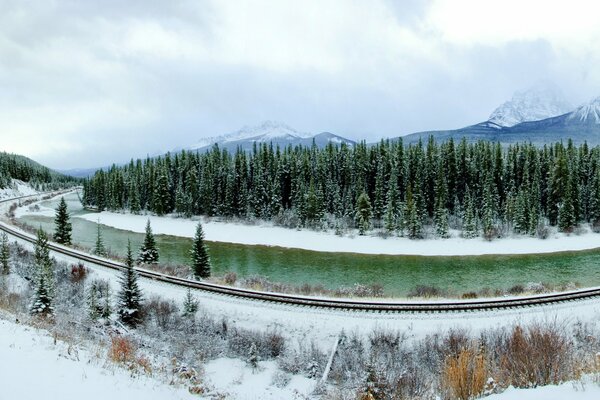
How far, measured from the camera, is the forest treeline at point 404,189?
63.5 meters

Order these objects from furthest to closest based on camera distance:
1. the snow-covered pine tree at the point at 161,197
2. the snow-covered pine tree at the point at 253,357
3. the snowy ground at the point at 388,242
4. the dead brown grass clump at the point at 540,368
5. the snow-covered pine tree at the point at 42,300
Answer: the snow-covered pine tree at the point at 161,197
the snowy ground at the point at 388,242
the snow-covered pine tree at the point at 42,300
the snow-covered pine tree at the point at 253,357
the dead brown grass clump at the point at 540,368

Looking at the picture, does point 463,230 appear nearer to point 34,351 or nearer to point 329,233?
point 329,233

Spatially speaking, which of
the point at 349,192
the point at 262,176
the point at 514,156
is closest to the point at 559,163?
the point at 514,156

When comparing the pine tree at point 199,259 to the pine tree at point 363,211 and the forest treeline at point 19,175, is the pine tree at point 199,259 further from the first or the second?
the forest treeline at point 19,175

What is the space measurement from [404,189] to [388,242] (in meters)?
17.2

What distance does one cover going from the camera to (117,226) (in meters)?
79.4

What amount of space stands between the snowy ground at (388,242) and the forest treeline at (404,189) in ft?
8.00

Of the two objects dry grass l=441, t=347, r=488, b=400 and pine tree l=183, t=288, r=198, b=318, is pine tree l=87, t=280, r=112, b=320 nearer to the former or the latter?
pine tree l=183, t=288, r=198, b=318

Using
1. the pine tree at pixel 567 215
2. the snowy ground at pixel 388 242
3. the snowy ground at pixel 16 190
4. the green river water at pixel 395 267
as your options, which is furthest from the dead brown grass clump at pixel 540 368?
the snowy ground at pixel 16 190

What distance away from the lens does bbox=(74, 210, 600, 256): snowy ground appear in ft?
178

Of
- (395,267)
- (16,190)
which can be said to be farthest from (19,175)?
(395,267)

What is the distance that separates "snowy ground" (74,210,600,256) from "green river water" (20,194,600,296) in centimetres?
299

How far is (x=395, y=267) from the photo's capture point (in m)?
44.6

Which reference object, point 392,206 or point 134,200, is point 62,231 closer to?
point 392,206
